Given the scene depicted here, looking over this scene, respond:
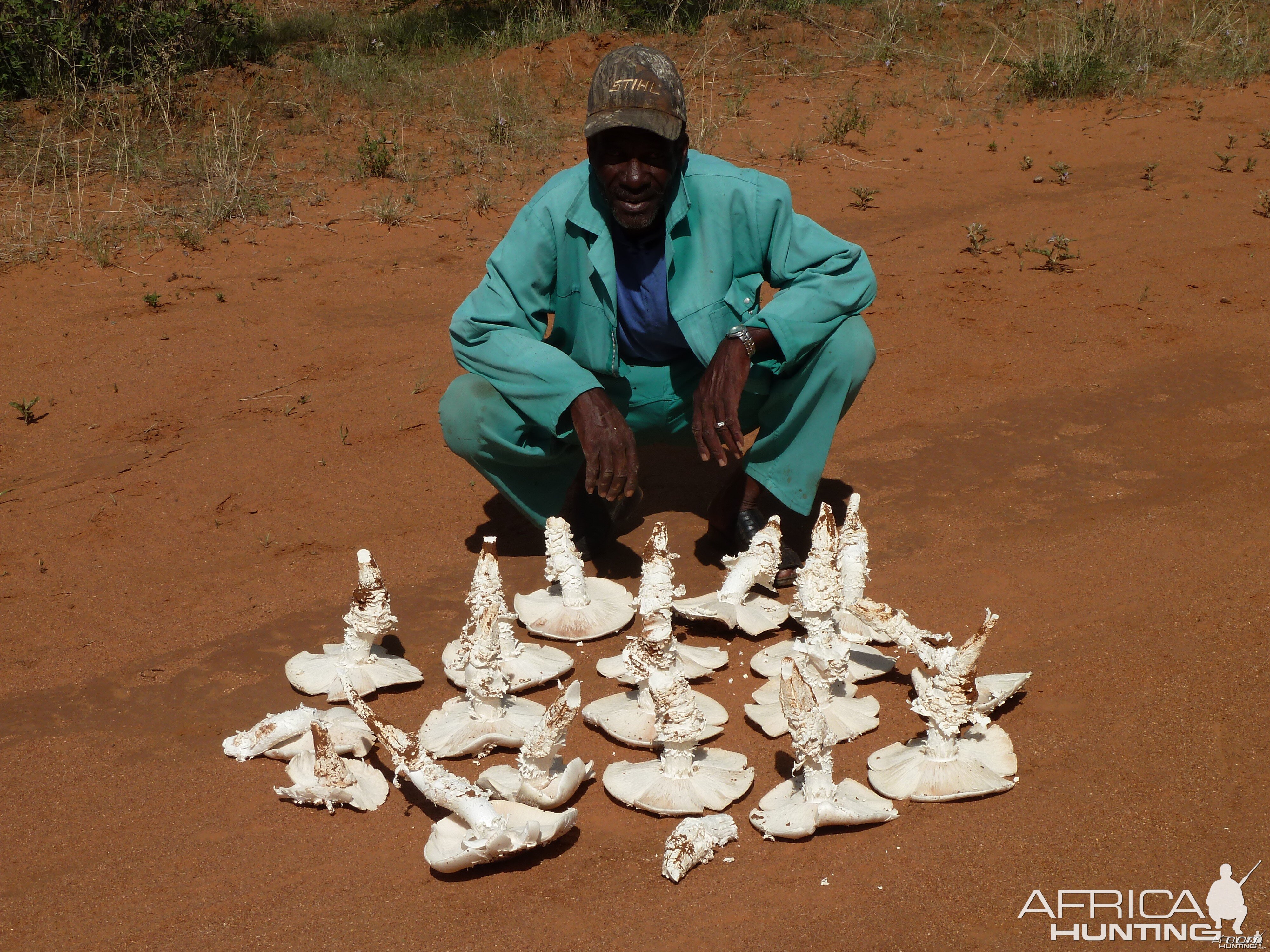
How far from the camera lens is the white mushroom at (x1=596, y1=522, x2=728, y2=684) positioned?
2.47 m

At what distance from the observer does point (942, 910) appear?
78.5 inches

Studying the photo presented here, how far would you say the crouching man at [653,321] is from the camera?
9.20ft

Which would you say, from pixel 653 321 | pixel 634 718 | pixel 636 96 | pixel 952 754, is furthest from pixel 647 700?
pixel 636 96

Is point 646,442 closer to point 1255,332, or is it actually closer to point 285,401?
point 285,401

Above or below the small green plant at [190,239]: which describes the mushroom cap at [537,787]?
below

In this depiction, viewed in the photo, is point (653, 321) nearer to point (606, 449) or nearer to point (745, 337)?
point (745, 337)

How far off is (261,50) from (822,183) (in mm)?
4324

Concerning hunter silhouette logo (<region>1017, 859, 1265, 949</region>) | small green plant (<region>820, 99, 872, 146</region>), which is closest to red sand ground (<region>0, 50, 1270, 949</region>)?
hunter silhouette logo (<region>1017, 859, 1265, 949</region>)

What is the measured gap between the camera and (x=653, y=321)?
3.04m

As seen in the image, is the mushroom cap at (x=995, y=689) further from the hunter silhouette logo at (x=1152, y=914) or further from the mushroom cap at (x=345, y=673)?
the mushroom cap at (x=345, y=673)

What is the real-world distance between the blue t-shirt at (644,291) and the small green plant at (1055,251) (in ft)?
9.40

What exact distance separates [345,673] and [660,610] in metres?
0.77

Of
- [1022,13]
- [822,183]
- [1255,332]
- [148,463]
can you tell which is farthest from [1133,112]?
[148,463]

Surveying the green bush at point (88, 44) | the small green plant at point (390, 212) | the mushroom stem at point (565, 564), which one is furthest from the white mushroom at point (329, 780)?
the green bush at point (88, 44)
